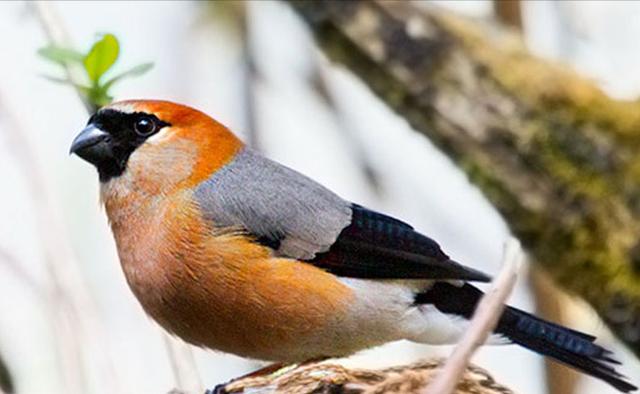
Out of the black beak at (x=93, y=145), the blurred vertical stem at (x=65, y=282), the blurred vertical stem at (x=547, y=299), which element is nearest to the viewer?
the blurred vertical stem at (x=65, y=282)

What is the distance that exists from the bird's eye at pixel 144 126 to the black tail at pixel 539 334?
29.2 inches

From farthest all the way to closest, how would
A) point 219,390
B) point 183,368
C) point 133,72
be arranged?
point 219,390, point 183,368, point 133,72

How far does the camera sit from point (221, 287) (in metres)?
2.89

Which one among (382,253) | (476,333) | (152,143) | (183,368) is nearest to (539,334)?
(382,253)

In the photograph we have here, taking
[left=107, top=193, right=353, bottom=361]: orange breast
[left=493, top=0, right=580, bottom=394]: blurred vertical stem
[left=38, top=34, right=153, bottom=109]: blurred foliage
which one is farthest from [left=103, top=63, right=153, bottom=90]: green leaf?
[left=493, top=0, right=580, bottom=394]: blurred vertical stem

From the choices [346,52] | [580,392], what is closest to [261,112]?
[346,52]

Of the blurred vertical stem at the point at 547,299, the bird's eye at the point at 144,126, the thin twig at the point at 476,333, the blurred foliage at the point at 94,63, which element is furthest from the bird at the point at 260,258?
the thin twig at the point at 476,333

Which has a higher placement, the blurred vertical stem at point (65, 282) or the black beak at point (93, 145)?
the black beak at point (93, 145)

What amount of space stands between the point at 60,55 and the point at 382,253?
0.87m

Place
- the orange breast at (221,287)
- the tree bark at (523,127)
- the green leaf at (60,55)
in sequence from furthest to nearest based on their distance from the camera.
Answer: the tree bark at (523,127)
the orange breast at (221,287)
the green leaf at (60,55)

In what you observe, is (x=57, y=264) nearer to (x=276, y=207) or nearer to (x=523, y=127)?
(x=276, y=207)

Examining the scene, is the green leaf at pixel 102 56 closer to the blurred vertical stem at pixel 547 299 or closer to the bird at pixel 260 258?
the bird at pixel 260 258

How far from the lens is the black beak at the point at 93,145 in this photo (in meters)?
3.00

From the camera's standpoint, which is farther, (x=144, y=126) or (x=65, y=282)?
(x=144, y=126)
